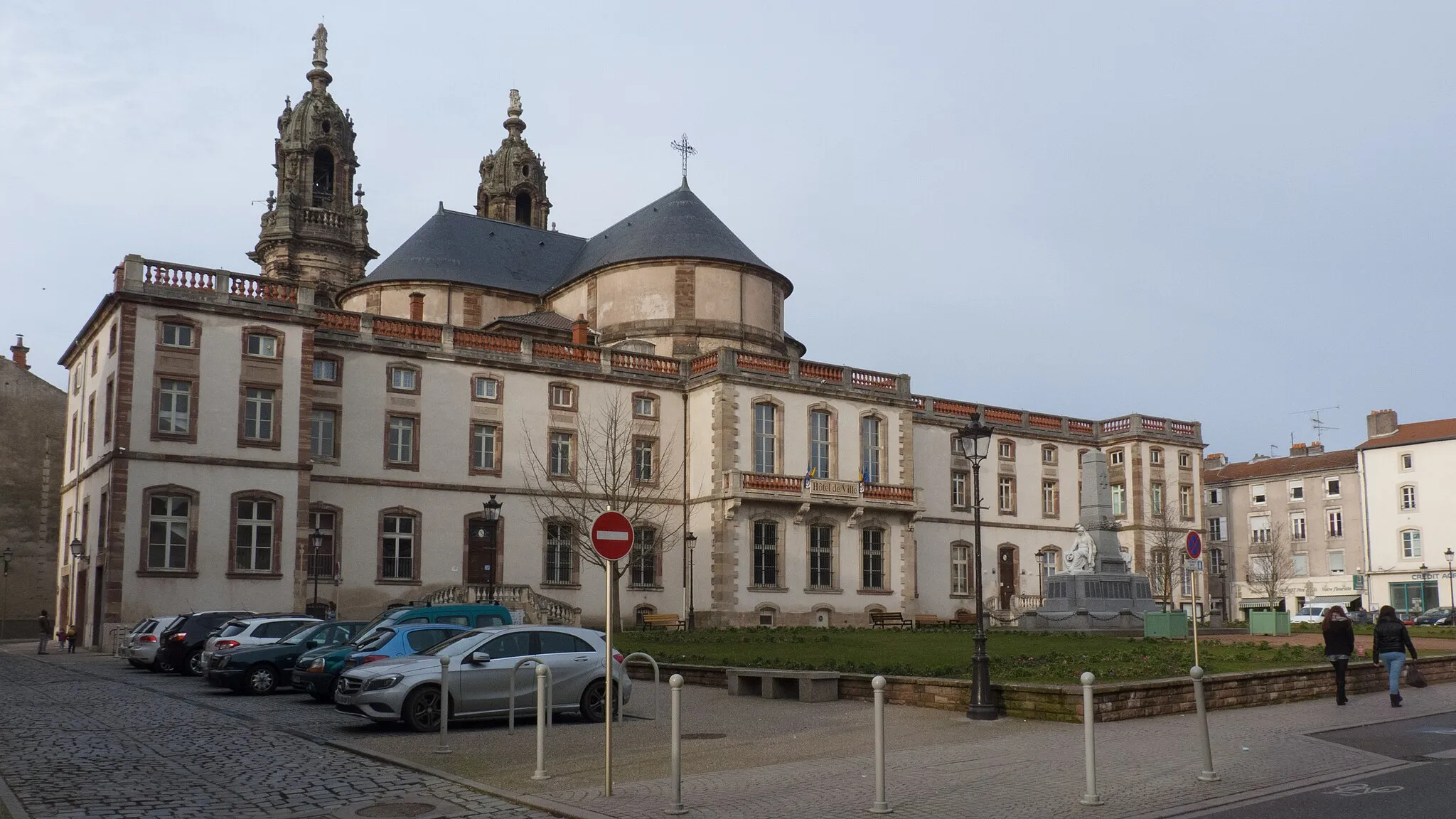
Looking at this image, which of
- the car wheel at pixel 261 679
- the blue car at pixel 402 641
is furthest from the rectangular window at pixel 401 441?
the blue car at pixel 402 641

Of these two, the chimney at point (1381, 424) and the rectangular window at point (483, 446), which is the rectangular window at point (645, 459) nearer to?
the rectangular window at point (483, 446)

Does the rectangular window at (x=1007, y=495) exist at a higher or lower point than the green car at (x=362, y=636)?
higher

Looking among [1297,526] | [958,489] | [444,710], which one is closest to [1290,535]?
[1297,526]

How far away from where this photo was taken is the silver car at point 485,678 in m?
16.7

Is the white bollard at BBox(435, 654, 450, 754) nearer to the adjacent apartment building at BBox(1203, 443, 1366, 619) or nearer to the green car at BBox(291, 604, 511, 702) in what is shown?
the green car at BBox(291, 604, 511, 702)

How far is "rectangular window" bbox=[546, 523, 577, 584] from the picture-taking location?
149ft

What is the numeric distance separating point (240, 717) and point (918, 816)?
12079 millimetres

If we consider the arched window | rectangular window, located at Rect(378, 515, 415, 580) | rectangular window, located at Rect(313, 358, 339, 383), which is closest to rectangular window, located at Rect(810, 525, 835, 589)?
rectangular window, located at Rect(378, 515, 415, 580)

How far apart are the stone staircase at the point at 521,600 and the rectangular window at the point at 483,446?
15.0ft


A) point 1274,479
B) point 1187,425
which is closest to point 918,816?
point 1187,425

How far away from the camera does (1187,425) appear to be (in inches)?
2525

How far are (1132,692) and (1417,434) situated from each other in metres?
65.3

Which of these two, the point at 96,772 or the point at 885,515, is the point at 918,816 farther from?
the point at 885,515

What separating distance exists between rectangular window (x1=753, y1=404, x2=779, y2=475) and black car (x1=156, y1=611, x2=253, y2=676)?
23.0m
